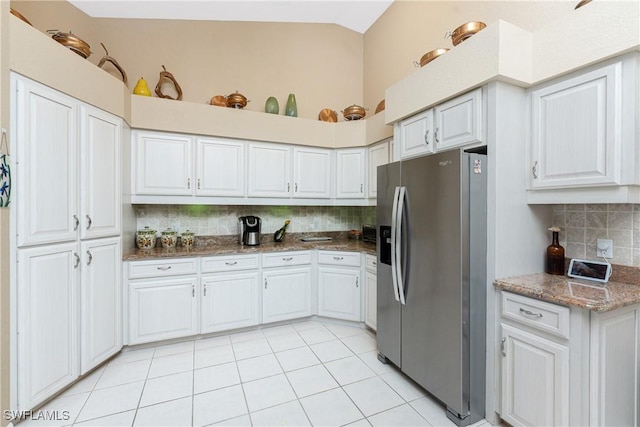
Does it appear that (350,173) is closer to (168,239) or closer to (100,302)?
(168,239)

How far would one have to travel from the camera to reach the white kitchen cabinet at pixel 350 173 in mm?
3387

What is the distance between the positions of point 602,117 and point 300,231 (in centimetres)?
304

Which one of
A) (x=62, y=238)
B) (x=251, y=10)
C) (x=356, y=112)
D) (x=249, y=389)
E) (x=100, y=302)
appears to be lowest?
(x=249, y=389)

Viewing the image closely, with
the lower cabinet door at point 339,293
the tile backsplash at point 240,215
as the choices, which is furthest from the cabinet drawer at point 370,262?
the tile backsplash at point 240,215

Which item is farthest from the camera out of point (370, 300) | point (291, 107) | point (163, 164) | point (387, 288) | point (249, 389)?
point (291, 107)

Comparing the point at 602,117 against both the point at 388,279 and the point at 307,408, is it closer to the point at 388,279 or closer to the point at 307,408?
the point at 388,279

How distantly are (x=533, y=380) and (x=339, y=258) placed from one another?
1.92m

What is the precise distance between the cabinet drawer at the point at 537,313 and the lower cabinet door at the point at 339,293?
1.59 metres

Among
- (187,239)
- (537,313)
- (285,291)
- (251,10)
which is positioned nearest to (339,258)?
(285,291)

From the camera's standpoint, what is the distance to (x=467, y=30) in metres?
1.94

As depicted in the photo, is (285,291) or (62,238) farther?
(285,291)

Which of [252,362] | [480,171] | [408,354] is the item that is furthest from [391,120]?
[252,362]

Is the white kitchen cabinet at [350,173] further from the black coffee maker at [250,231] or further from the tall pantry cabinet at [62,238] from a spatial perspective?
the tall pantry cabinet at [62,238]

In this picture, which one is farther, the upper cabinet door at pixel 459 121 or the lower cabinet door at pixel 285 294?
the lower cabinet door at pixel 285 294
